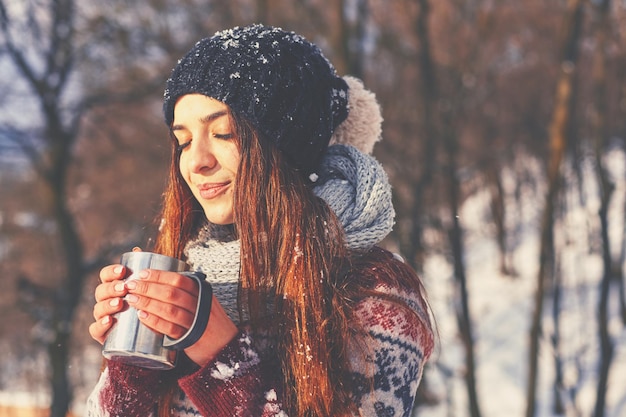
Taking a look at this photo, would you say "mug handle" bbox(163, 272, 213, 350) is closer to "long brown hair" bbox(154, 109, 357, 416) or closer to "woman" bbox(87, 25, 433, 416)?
"woman" bbox(87, 25, 433, 416)

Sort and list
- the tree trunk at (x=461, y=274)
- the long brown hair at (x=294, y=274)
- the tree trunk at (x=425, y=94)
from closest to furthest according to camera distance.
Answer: the long brown hair at (x=294, y=274)
the tree trunk at (x=461, y=274)
the tree trunk at (x=425, y=94)

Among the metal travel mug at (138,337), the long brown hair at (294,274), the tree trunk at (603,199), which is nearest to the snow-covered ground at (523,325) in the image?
the tree trunk at (603,199)

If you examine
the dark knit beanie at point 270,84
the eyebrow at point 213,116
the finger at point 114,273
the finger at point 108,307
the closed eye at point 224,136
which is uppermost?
the dark knit beanie at point 270,84

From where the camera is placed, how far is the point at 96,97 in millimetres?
8562

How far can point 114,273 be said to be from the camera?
1330 millimetres

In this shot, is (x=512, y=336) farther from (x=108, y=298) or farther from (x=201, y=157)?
(x=108, y=298)

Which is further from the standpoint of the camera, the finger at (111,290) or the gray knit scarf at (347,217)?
the gray knit scarf at (347,217)

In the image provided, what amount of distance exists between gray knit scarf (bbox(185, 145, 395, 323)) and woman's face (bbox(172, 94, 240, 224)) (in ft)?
0.36

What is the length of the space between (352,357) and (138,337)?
18.9 inches

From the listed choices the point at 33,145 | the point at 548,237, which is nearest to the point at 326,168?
the point at 548,237

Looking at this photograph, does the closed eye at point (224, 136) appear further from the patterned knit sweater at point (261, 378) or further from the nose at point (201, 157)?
the patterned knit sweater at point (261, 378)

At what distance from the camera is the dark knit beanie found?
161 centimetres

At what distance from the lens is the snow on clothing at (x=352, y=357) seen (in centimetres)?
134

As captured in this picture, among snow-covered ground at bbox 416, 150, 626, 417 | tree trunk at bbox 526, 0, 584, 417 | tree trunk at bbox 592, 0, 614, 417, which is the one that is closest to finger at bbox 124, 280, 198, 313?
tree trunk at bbox 526, 0, 584, 417
